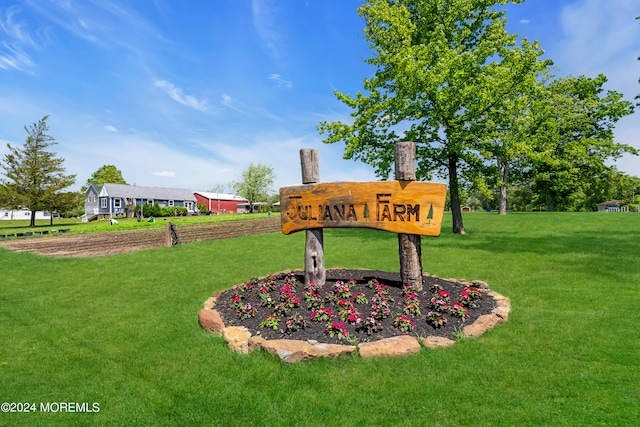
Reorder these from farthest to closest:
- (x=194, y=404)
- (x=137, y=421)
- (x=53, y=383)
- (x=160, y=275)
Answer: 1. (x=160, y=275)
2. (x=53, y=383)
3. (x=194, y=404)
4. (x=137, y=421)

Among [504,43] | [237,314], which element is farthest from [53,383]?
[504,43]

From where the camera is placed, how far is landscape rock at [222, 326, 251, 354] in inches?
201

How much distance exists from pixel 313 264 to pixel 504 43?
18400mm

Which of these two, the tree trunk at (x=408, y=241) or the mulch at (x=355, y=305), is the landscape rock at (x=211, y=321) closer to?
the mulch at (x=355, y=305)

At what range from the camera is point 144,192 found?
5947 cm

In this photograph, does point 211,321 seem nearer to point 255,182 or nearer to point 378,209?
point 378,209

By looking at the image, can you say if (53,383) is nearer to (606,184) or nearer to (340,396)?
(340,396)

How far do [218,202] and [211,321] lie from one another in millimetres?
71158

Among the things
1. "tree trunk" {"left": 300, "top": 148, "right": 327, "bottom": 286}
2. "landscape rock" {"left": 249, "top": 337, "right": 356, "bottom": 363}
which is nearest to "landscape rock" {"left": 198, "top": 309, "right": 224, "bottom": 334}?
"landscape rock" {"left": 249, "top": 337, "right": 356, "bottom": 363}

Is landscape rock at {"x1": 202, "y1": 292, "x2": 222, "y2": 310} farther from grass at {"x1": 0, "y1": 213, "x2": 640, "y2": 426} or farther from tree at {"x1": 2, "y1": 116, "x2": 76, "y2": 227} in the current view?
tree at {"x1": 2, "y1": 116, "x2": 76, "y2": 227}

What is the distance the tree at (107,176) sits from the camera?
76.5 meters

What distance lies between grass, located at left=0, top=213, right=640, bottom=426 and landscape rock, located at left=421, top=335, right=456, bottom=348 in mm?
145

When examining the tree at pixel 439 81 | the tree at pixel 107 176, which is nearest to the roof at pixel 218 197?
the tree at pixel 107 176

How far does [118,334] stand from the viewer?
6051 mm
